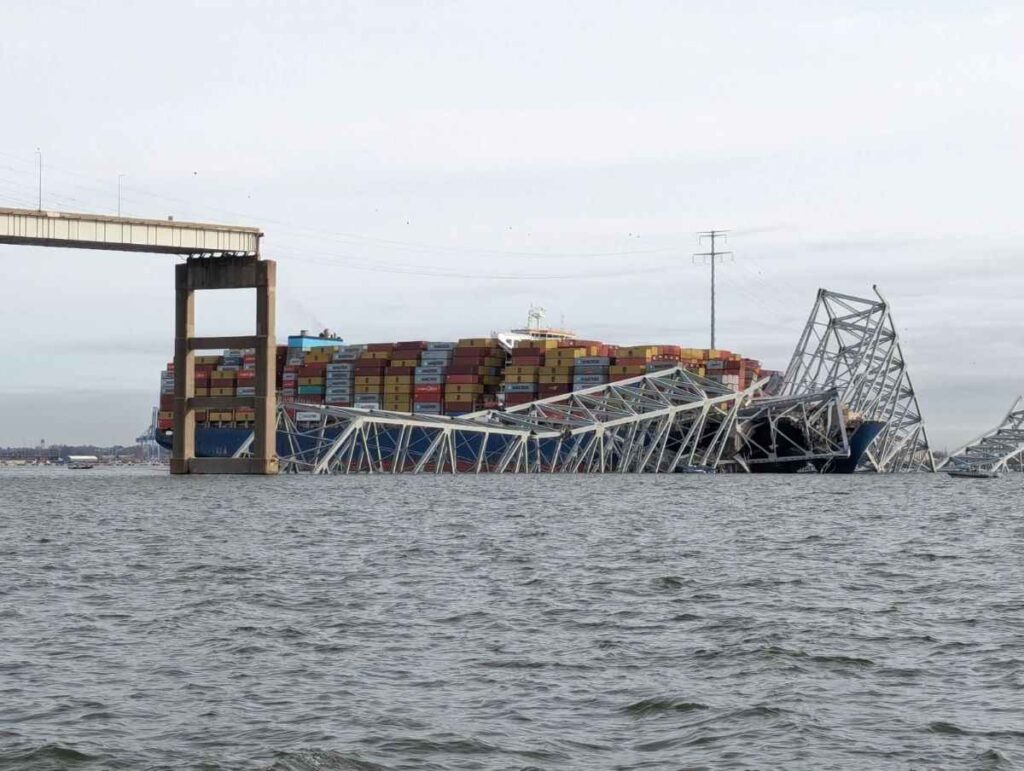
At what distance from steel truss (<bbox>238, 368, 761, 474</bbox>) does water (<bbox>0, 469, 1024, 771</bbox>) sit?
212ft

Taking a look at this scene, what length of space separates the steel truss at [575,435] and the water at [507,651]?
2540 inches

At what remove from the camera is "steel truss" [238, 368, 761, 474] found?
350 feet

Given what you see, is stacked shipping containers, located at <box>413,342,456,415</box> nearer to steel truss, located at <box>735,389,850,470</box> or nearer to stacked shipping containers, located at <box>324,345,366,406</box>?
stacked shipping containers, located at <box>324,345,366,406</box>

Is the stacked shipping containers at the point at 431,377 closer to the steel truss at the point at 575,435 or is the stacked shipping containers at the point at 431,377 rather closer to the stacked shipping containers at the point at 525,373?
the stacked shipping containers at the point at 525,373

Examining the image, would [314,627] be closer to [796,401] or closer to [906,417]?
[796,401]

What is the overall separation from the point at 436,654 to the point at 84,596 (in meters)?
8.73

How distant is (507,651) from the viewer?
67.2 ft

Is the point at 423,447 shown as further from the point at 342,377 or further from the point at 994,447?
the point at 994,447

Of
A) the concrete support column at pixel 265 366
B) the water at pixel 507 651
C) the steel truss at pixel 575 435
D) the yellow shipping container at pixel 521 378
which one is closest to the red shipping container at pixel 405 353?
the yellow shipping container at pixel 521 378

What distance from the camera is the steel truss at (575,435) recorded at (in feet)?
350

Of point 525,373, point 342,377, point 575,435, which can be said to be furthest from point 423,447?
point 342,377

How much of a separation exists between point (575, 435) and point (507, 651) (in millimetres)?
87568

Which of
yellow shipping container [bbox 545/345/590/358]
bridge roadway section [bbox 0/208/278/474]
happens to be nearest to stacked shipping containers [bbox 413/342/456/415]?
yellow shipping container [bbox 545/345/590/358]

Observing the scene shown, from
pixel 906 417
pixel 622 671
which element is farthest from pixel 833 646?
pixel 906 417
